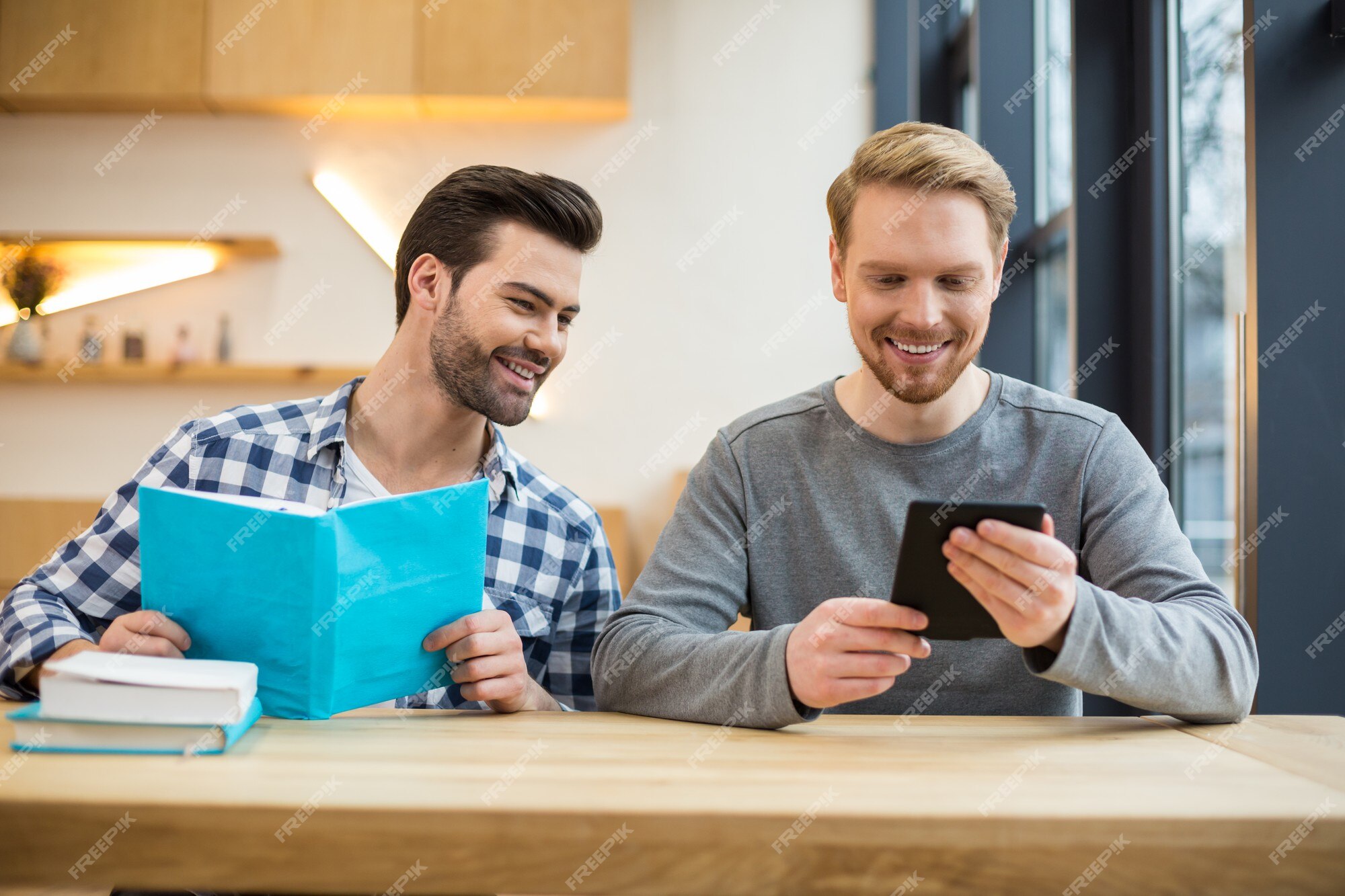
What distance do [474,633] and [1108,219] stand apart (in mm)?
1729

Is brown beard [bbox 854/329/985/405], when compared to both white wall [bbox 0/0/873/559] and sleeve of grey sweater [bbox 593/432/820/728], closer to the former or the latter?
sleeve of grey sweater [bbox 593/432/820/728]

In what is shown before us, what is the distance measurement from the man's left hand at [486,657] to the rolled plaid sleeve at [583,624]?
393 mm

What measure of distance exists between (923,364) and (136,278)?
3.43 metres

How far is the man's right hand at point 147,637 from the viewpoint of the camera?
100cm

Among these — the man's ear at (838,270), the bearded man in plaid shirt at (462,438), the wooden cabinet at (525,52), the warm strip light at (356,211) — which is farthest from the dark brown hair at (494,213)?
the warm strip light at (356,211)

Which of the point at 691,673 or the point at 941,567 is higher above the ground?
the point at 941,567

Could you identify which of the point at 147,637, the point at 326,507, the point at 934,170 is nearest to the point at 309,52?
the point at 326,507

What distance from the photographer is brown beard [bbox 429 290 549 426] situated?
159cm

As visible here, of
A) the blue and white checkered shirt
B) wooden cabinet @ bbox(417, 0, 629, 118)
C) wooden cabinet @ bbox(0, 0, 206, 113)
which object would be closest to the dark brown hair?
the blue and white checkered shirt

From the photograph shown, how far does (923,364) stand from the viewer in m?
1.32

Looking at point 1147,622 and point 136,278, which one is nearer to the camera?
point 1147,622

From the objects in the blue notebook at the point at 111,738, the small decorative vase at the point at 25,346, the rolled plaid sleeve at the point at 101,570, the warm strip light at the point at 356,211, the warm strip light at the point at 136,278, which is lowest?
the blue notebook at the point at 111,738

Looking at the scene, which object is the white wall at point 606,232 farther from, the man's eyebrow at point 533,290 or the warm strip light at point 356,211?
the man's eyebrow at point 533,290

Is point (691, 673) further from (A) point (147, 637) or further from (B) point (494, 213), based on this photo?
(B) point (494, 213)
